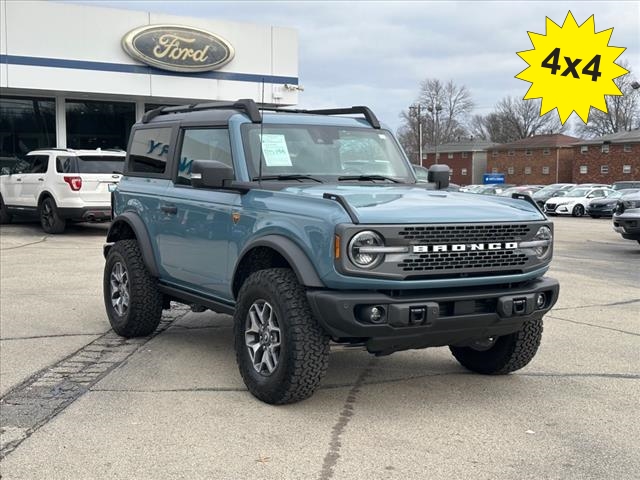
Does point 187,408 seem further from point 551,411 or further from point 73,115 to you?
point 73,115

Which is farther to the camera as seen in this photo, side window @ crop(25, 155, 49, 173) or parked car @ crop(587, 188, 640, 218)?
parked car @ crop(587, 188, 640, 218)

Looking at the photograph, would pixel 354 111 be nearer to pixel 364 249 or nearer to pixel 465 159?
pixel 364 249

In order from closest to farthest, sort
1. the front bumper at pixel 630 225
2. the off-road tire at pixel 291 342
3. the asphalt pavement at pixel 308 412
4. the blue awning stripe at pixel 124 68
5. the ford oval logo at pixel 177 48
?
the asphalt pavement at pixel 308 412
the off-road tire at pixel 291 342
the front bumper at pixel 630 225
the blue awning stripe at pixel 124 68
the ford oval logo at pixel 177 48

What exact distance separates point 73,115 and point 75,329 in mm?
21005

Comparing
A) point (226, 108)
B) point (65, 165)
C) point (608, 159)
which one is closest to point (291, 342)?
point (226, 108)

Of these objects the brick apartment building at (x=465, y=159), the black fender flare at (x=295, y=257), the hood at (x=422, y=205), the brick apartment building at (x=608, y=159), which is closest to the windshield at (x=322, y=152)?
the hood at (x=422, y=205)

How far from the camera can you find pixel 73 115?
26359 millimetres

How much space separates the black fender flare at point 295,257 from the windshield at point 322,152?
792 millimetres

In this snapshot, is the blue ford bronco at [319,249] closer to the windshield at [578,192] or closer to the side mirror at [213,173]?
the side mirror at [213,173]

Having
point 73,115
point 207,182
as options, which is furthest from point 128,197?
point 73,115

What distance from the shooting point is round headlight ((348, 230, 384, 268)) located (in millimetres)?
4227

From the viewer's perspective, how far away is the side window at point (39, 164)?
1617cm

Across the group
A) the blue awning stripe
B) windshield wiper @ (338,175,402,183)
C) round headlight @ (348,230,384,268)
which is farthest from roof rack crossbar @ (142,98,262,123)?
the blue awning stripe

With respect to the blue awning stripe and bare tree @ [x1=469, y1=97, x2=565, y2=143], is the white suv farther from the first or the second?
bare tree @ [x1=469, y1=97, x2=565, y2=143]
